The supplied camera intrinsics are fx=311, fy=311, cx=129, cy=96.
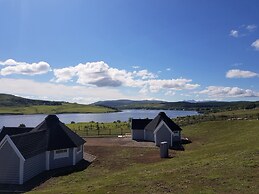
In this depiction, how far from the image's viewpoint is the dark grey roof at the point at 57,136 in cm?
3612

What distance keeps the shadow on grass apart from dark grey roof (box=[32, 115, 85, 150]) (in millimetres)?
2583

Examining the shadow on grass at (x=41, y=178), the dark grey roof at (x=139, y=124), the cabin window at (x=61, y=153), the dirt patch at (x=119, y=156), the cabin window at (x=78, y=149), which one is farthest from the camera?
the dark grey roof at (x=139, y=124)

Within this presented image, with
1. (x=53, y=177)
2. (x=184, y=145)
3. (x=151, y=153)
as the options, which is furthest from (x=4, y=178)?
(x=184, y=145)

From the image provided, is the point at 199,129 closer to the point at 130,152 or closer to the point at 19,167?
the point at 130,152

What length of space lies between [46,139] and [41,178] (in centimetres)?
602

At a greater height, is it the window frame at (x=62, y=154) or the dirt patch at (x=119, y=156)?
the window frame at (x=62, y=154)

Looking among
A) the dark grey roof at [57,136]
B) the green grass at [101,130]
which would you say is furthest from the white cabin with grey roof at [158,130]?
the dark grey roof at [57,136]

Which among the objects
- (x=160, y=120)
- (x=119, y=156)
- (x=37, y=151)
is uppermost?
(x=160, y=120)

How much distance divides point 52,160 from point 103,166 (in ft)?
19.3

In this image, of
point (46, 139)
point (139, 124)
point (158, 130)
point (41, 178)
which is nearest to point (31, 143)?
point (46, 139)

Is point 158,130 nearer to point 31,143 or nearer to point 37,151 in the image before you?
point 37,151

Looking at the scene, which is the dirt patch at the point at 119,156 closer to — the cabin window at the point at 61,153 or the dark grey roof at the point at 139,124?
the cabin window at the point at 61,153

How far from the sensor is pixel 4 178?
100 ft

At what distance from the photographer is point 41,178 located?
102 feet
